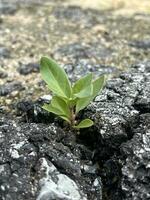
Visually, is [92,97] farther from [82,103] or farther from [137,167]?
[137,167]

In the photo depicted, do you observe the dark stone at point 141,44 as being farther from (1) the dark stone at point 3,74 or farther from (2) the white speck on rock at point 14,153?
(2) the white speck on rock at point 14,153

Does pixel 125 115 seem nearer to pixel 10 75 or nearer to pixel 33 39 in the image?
pixel 10 75

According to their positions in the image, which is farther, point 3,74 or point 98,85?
point 3,74

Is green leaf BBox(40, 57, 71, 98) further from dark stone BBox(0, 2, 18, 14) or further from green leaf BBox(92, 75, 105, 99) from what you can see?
dark stone BBox(0, 2, 18, 14)

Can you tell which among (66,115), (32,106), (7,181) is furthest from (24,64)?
(7,181)

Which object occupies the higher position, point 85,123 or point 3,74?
point 85,123

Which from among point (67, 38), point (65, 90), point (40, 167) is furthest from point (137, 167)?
point (67, 38)

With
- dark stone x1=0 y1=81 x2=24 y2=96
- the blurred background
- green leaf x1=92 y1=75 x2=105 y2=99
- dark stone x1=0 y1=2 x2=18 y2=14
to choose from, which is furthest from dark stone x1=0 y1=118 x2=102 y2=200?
dark stone x1=0 y1=2 x2=18 y2=14
